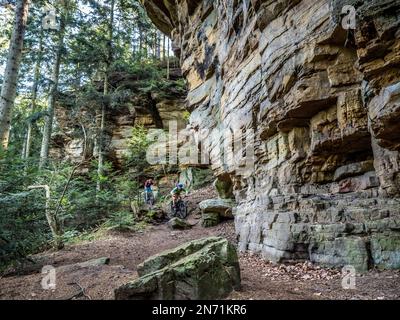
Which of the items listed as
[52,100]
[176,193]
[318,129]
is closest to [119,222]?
[176,193]

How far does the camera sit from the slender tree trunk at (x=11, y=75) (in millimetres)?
7254

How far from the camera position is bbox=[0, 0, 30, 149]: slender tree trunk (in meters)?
7.25

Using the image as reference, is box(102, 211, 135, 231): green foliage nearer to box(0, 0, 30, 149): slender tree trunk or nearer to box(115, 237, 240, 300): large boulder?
box(0, 0, 30, 149): slender tree trunk

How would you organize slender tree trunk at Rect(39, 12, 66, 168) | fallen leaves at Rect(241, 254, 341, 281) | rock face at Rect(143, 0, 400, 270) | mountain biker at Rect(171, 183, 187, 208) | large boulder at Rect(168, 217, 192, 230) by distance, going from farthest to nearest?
1. slender tree trunk at Rect(39, 12, 66, 168)
2. mountain biker at Rect(171, 183, 187, 208)
3. large boulder at Rect(168, 217, 192, 230)
4. fallen leaves at Rect(241, 254, 341, 281)
5. rock face at Rect(143, 0, 400, 270)

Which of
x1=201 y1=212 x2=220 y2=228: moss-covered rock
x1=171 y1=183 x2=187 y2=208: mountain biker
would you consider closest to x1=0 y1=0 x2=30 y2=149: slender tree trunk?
x1=171 y1=183 x2=187 y2=208: mountain biker

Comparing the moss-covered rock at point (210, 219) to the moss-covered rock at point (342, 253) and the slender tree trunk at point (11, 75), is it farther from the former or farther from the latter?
the slender tree trunk at point (11, 75)

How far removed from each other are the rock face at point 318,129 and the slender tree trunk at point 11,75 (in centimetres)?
748

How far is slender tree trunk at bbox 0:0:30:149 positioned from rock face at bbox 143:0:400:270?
24.6ft

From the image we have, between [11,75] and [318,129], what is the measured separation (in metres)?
8.77

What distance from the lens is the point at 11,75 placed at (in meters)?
7.52

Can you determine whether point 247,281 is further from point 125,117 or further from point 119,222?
point 125,117

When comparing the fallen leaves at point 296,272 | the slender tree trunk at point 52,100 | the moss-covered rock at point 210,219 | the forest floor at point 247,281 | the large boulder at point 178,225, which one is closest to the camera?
the forest floor at point 247,281

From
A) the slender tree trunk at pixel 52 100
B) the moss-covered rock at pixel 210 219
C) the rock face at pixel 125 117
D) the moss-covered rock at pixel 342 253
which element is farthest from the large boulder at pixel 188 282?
the rock face at pixel 125 117
